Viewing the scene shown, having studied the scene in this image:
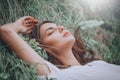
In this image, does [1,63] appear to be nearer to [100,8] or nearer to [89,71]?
[89,71]

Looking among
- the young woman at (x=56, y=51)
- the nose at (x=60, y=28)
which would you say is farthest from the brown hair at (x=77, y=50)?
the nose at (x=60, y=28)

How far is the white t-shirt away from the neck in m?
0.05

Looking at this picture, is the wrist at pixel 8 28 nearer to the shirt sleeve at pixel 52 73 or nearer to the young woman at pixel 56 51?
the young woman at pixel 56 51

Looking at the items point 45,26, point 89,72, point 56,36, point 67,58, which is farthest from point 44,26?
point 89,72

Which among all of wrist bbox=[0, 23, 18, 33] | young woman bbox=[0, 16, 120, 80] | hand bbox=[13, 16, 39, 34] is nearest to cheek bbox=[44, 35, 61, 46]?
young woman bbox=[0, 16, 120, 80]

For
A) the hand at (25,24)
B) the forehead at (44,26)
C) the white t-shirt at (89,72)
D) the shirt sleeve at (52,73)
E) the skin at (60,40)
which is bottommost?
the white t-shirt at (89,72)

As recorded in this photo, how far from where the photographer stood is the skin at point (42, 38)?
314cm

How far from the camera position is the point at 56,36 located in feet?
11.0

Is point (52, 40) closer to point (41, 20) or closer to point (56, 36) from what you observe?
point (56, 36)

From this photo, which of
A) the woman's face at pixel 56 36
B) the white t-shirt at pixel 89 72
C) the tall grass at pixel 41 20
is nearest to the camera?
the tall grass at pixel 41 20

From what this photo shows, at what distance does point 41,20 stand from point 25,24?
12cm

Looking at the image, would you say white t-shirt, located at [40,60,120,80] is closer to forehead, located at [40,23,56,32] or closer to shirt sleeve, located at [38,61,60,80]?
shirt sleeve, located at [38,61,60,80]

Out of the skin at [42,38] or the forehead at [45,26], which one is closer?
the skin at [42,38]

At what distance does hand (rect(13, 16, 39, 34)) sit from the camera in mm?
3231
